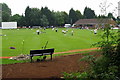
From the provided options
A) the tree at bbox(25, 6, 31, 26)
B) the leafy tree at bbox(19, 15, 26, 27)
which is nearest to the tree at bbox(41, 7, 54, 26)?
the tree at bbox(25, 6, 31, 26)

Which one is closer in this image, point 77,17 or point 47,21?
point 47,21

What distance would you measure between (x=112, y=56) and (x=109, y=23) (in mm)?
1216

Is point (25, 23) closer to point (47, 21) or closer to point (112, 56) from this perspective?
point (47, 21)

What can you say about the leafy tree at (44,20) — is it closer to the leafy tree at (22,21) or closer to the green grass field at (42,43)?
the leafy tree at (22,21)

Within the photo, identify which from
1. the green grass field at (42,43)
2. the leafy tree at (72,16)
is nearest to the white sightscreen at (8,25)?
the leafy tree at (72,16)

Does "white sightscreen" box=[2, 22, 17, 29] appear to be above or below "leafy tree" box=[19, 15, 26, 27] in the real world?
below

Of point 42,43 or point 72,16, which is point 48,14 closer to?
point 72,16

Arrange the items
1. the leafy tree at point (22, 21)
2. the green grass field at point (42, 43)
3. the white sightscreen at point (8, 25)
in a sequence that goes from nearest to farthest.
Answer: the green grass field at point (42, 43) → the white sightscreen at point (8, 25) → the leafy tree at point (22, 21)

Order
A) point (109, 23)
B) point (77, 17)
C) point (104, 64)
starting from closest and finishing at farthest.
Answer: point (104, 64)
point (109, 23)
point (77, 17)

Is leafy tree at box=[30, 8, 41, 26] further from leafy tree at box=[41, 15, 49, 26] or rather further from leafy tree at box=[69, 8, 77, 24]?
leafy tree at box=[69, 8, 77, 24]

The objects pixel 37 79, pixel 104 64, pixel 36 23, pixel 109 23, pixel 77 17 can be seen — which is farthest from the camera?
pixel 77 17

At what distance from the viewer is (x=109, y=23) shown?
251 inches

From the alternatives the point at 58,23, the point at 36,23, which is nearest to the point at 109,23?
the point at 36,23

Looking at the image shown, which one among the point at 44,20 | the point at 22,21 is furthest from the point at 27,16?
the point at 44,20
